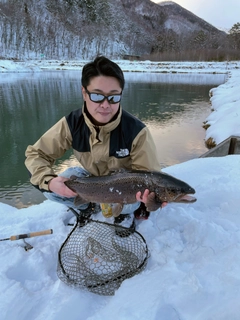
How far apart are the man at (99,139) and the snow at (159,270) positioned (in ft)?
1.47

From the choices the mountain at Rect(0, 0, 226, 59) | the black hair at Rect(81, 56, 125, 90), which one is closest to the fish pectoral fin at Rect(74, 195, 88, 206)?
the black hair at Rect(81, 56, 125, 90)

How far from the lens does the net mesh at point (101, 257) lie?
6.38ft

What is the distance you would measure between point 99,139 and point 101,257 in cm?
111

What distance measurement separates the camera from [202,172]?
3570 mm

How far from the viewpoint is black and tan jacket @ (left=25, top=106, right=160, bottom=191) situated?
2.33 metres

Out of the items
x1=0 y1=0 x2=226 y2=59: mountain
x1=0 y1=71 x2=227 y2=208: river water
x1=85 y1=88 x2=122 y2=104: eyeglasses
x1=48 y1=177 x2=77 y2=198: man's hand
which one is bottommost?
x1=0 y1=71 x2=227 y2=208: river water

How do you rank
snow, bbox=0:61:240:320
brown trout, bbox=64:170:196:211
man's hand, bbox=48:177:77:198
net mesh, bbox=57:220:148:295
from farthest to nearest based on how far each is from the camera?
man's hand, bbox=48:177:77:198
brown trout, bbox=64:170:196:211
net mesh, bbox=57:220:148:295
snow, bbox=0:61:240:320

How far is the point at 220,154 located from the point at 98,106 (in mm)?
3868

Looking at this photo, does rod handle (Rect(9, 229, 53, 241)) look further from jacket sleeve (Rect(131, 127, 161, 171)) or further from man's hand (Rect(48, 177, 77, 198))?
jacket sleeve (Rect(131, 127, 161, 171))

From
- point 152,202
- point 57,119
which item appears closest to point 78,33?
point 57,119

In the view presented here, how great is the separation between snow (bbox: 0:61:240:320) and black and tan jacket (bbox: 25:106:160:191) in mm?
647

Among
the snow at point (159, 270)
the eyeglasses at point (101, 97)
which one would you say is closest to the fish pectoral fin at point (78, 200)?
the snow at point (159, 270)

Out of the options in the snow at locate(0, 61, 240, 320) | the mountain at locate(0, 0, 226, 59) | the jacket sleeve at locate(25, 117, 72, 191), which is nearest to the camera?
the snow at locate(0, 61, 240, 320)

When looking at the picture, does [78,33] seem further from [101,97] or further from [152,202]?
[152,202]
